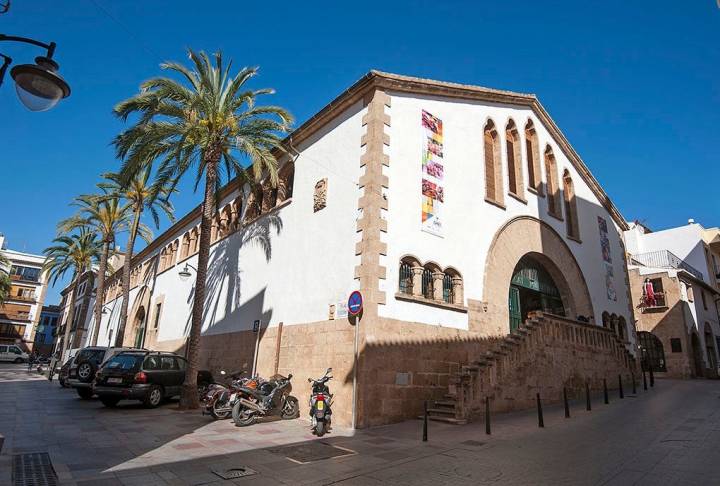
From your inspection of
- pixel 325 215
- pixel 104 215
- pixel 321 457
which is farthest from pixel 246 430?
pixel 104 215

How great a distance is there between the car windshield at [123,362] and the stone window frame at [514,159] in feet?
49.7

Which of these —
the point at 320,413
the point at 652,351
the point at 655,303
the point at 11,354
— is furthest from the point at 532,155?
the point at 11,354

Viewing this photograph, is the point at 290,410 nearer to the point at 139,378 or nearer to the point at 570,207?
the point at 139,378

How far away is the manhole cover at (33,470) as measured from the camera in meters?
5.23

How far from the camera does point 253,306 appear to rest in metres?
16.5

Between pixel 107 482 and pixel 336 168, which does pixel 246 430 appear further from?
pixel 336 168

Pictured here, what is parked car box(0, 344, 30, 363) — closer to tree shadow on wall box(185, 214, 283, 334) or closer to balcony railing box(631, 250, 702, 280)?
tree shadow on wall box(185, 214, 283, 334)

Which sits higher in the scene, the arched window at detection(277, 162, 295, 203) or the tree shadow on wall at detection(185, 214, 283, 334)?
the arched window at detection(277, 162, 295, 203)

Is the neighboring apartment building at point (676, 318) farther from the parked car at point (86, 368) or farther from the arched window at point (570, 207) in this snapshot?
the parked car at point (86, 368)

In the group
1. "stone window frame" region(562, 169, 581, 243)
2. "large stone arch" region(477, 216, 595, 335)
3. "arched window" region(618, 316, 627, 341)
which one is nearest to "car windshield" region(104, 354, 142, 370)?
"large stone arch" region(477, 216, 595, 335)

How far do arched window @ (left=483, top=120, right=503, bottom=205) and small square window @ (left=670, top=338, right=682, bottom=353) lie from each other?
21103 millimetres

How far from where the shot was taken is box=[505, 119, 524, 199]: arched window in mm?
17922

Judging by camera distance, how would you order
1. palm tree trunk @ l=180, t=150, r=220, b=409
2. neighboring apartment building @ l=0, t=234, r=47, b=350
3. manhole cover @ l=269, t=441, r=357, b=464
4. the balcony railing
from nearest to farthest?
manhole cover @ l=269, t=441, r=357, b=464 → palm tree trunk @ l=180, t=150, r=220, b=409 → the balcony railing → neighboring apartment building @ l=0, t=234, r=47, b=350

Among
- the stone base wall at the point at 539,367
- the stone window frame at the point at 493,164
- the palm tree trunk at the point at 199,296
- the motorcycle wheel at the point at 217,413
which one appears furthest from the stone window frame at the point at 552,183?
the motorcycle wheel at the point at 217,413
